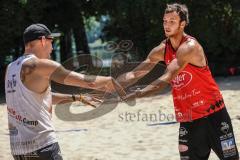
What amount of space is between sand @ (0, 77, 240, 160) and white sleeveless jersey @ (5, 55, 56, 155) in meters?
3.37

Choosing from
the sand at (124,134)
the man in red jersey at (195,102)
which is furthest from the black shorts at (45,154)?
the sand at (124,134)

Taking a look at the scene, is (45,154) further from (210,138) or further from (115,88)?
(210,138)

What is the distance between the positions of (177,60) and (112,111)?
7.07 metres

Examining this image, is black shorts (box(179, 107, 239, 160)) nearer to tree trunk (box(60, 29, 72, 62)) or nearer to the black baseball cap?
the black baseball cap

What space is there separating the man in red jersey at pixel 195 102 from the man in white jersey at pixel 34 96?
0.90m

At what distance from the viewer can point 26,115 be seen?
338 cm

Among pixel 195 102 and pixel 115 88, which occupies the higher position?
pixel 115 88

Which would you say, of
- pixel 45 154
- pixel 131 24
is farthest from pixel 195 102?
pixel 131 24

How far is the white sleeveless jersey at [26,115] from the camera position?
3.36 metres

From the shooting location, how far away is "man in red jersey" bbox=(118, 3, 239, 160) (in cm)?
416

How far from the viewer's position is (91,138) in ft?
27.4

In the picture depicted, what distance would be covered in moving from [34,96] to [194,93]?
149 centimetres

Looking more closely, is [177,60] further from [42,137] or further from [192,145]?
[42,137]

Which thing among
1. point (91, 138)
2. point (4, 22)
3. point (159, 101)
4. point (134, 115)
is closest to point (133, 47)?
point (4, 22)
